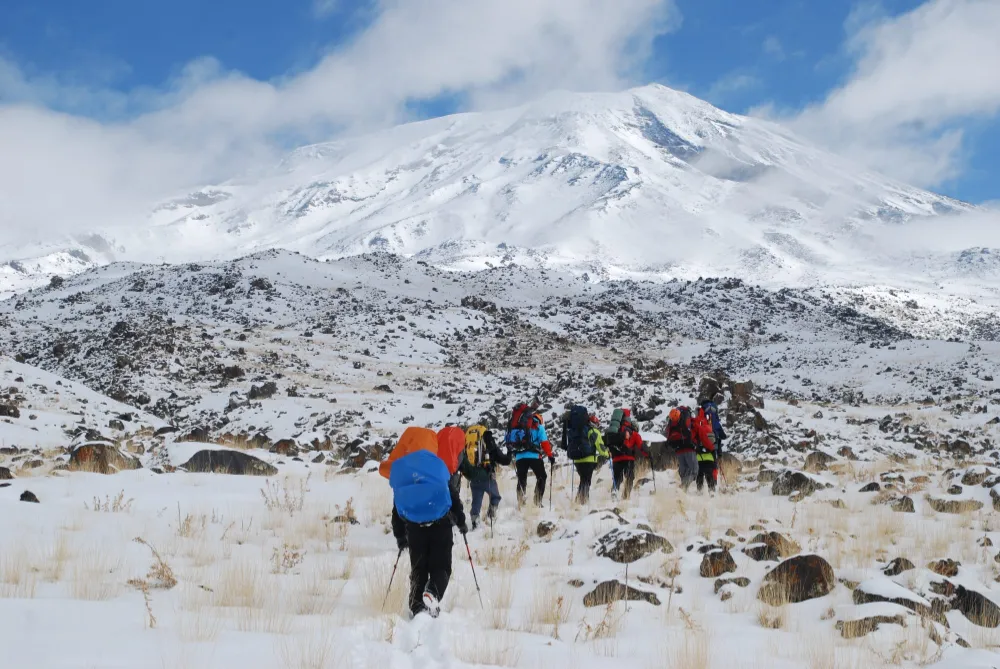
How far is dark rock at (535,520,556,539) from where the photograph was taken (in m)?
8.52

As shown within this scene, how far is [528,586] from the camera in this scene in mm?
6398

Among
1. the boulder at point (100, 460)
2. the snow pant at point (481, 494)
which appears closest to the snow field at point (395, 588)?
the snow pant at point (481, 494)

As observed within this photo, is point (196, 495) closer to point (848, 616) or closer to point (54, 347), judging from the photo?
point (848, 616)

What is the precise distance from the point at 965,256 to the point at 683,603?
210964 mm

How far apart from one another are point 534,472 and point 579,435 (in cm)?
88

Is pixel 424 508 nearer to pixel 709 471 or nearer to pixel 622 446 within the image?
pixel 622 446

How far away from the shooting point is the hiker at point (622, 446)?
1112cm

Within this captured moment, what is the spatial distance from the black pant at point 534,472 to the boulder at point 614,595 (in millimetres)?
4616

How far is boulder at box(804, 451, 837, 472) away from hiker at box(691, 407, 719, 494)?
14.1ft

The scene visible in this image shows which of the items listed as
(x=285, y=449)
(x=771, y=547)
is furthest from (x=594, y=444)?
(x=285, y=449)

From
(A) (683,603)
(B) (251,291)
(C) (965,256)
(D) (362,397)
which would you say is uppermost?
(C) (965,256)

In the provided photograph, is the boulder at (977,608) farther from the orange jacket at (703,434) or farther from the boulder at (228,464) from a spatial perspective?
the boulder at (228,464)

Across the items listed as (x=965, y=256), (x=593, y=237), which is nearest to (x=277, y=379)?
(x=593, y=237)

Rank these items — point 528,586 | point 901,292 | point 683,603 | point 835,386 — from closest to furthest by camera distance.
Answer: point 683,603
point 528,586
point 835,386
point 901,292
